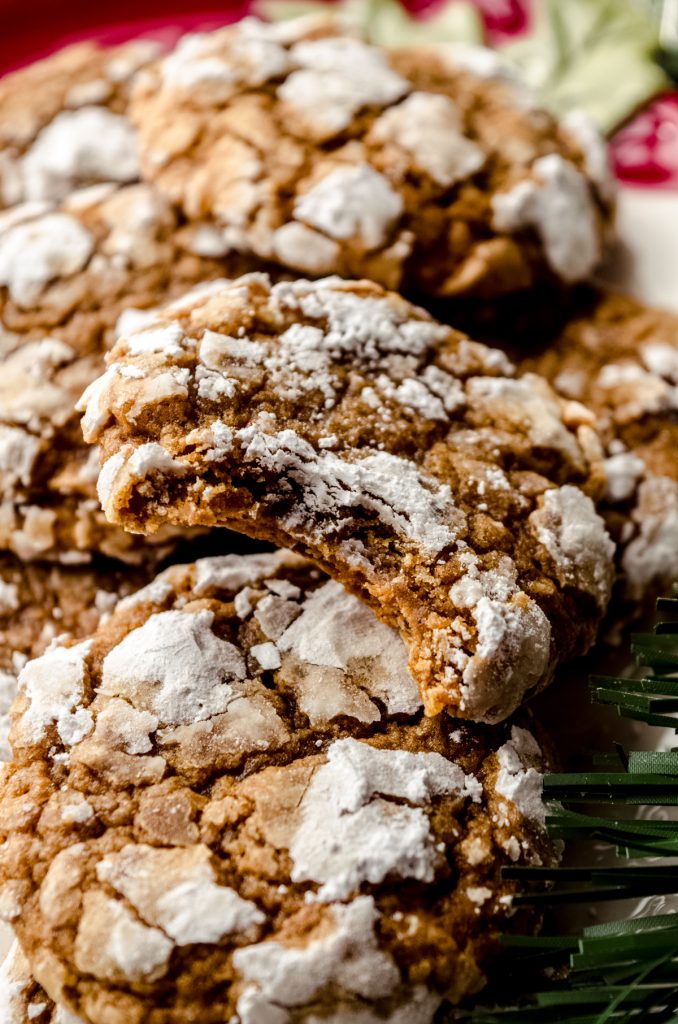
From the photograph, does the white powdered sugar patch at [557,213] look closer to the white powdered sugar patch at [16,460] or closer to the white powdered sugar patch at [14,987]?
the white powdered sugar patch at [16,460]

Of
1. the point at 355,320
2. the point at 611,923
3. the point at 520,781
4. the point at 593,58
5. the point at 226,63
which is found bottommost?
the point at 611,923

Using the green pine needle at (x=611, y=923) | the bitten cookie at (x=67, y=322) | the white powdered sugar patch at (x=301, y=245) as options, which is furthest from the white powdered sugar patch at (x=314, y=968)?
the white powdered sugar patch at (x=301, y=245)

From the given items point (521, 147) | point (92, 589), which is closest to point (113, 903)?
point (92, 589)

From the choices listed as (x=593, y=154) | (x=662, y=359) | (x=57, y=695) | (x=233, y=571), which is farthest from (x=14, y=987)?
(x=593, y=154)

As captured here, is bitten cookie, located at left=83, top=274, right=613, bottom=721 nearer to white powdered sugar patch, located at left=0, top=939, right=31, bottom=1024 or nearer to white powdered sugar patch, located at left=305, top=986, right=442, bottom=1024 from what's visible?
white powdered sugar patch, located at left=305, top=986, right=442, bottom=1024

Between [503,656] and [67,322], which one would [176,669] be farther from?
[67,322]

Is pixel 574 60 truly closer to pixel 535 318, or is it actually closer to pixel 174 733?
pixel 535 318
